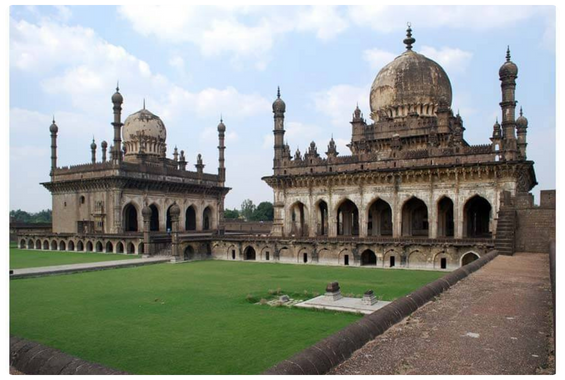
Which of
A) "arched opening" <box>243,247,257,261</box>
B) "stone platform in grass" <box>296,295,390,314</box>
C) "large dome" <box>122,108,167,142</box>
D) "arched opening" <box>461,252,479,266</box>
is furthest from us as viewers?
"large dome" <box>122,108,167,142</box>

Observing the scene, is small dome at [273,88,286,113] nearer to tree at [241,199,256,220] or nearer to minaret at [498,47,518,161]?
minaret at [498,47,518,161]

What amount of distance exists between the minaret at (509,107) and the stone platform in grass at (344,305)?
42.6ft

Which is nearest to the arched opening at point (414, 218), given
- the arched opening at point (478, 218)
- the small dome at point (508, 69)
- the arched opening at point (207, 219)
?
the arched opening at point (478, 218)

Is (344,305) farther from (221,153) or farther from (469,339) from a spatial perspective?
(221,153)

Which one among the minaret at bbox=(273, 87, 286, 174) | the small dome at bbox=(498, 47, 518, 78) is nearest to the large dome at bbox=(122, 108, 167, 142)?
the minaret at bbox=(273, 87, 286, 174)

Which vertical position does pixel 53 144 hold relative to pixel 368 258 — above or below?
above

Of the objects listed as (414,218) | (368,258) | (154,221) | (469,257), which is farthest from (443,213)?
(154,221)

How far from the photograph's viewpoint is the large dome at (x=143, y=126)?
122ft

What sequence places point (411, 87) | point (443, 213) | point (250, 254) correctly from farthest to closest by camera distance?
point (411, 87) < point (250, 254) < point (443, 213)

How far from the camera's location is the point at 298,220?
2908 cm

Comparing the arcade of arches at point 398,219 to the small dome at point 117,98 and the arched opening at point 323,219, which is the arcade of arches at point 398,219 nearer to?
the arched opening at point 323,219

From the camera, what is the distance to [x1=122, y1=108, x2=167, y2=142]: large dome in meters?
37.1

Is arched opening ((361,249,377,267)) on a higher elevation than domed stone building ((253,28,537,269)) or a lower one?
lower

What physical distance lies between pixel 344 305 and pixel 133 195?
2360 centimetres
